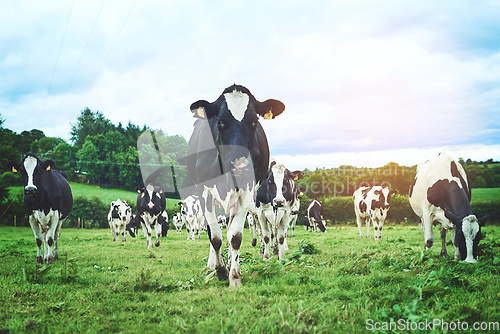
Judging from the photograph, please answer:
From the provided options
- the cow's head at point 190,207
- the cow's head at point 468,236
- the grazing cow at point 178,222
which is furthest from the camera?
the grazing cow at point 178,222

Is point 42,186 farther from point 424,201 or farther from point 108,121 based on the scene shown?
point 108,121

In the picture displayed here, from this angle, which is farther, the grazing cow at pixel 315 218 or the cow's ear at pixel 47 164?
the grazing cow at pixel 315 218

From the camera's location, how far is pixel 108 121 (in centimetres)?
7662

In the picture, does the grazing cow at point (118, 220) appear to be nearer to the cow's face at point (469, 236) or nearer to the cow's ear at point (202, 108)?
the cow's ear at point (202, 108)

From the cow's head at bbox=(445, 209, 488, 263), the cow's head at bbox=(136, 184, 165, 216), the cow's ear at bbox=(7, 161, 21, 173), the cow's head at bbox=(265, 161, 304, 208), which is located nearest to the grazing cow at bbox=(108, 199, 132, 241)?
the cow's head at bbox=(136, 184, 165, 216)

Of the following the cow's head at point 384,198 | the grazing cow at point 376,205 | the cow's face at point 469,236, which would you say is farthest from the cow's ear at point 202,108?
the cow's head at point 384,198

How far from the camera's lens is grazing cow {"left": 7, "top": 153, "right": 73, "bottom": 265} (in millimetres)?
8375

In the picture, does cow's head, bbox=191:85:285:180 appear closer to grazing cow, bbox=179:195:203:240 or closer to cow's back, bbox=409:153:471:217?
cow's back, bbox=409:153:471:217

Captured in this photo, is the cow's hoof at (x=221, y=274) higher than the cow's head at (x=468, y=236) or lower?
lower

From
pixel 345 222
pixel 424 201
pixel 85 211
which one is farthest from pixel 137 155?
pixel 424 201

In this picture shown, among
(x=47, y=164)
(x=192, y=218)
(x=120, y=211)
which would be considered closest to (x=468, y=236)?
(x=47, y=164)

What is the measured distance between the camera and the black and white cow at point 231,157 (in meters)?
4.80

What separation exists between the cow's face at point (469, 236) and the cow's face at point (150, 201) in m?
10.8

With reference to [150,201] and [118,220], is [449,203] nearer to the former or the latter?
[150,201]
